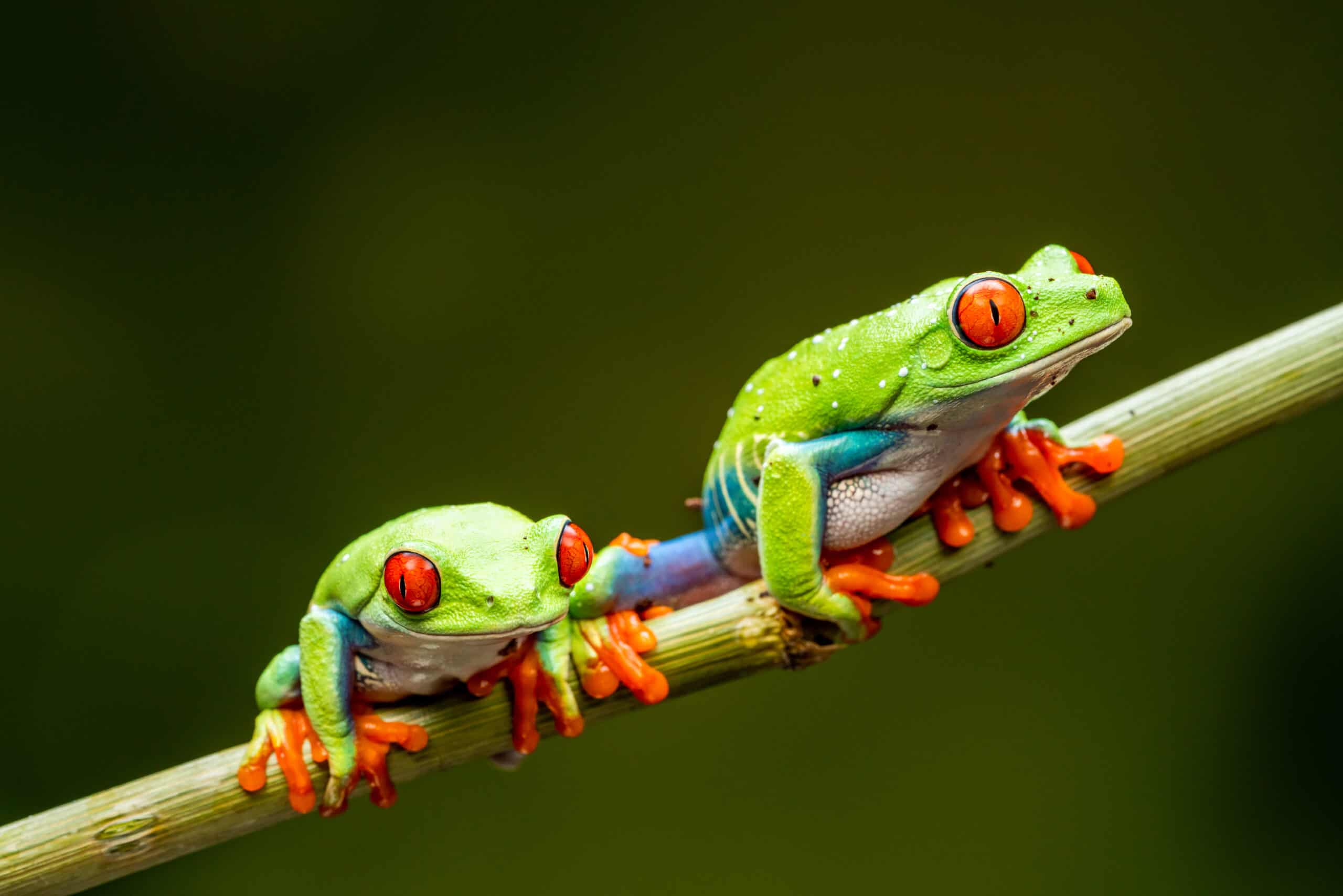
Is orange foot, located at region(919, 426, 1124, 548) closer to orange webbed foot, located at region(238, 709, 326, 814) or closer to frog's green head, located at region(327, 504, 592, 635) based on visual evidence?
frog's green head, located at region(327, 504, 592, 635)

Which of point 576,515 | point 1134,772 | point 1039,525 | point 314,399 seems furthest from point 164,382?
point 1134,772

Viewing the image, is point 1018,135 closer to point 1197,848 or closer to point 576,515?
point 576,515

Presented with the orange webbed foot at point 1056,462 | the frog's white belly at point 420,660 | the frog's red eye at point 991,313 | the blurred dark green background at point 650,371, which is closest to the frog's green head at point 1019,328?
the frog's red eye at point 991,313

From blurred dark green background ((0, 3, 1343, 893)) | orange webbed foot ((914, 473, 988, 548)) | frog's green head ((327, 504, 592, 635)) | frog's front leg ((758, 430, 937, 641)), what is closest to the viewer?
frog's green head ((327, 504, 592, 635))

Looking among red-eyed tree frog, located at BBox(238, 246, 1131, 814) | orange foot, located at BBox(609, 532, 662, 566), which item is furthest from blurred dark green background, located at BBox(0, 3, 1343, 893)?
red-eyed tree frog, located at BBox(238, 246, 1131, 814)

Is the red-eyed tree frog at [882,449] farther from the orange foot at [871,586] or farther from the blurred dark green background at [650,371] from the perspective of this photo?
the blurred dark green background at [650,371]

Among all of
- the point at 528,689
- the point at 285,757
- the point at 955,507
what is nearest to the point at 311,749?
the point at 285,757
